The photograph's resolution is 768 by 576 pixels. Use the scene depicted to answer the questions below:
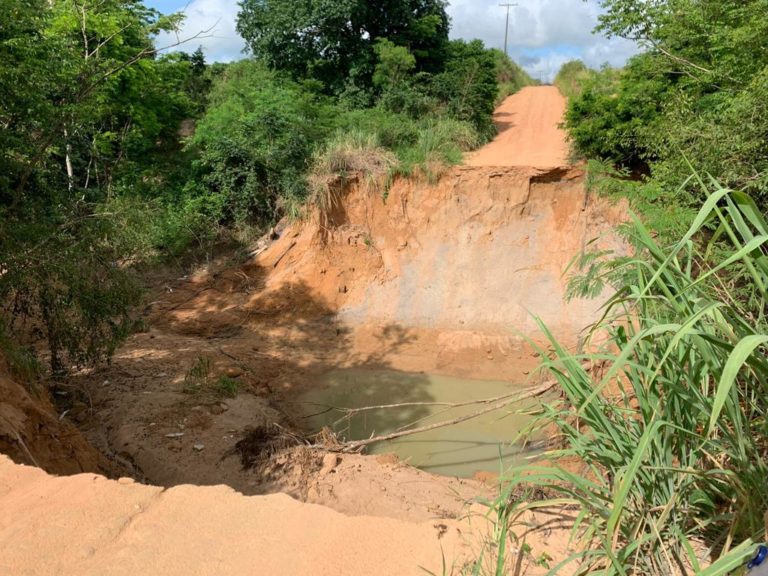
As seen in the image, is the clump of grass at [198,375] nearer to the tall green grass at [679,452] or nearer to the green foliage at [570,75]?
the tall green grass at [679,452]

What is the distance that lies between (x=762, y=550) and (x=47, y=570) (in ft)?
7.37

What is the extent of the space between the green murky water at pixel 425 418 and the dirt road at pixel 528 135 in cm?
490

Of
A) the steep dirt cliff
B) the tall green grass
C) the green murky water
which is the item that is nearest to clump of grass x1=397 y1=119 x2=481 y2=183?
the green murky water

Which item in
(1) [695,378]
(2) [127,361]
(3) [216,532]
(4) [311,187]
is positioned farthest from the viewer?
(4) [311,187]

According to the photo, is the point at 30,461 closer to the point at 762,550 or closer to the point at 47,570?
the point at 47,570

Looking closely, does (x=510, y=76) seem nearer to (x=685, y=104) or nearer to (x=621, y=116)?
(x=621, y=116)

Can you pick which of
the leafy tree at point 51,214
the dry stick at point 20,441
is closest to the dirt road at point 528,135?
the leafy tree at point 51,214

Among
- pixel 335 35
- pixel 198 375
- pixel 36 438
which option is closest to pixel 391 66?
pixel 335 35

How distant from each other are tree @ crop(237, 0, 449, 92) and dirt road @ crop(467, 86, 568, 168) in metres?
3.10

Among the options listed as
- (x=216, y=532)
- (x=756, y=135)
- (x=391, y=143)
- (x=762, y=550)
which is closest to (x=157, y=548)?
(x=216, y=532)

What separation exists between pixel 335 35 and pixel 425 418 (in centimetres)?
1197

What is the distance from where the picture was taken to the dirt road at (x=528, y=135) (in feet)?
34.8

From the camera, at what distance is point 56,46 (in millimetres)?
5426

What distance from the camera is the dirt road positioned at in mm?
10594
